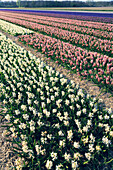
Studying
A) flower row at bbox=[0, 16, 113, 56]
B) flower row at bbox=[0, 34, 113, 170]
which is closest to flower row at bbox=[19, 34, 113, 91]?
flower row at bbox=[0, 16, 113, 56]

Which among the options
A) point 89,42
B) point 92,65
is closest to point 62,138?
point 92,65

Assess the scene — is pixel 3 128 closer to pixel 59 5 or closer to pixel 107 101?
pixel 107 101

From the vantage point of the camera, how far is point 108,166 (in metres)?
3.41

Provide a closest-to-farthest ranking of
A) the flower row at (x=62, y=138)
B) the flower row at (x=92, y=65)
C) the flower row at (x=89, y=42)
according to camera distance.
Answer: the flower row at (x=62, y=138)
the flower row at (x=92, y=65)
the flower row at (x=89, y=42)

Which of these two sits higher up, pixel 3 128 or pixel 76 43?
pixel 76 43

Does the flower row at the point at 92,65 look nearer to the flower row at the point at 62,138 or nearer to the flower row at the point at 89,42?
the flower row at the point at 89,42

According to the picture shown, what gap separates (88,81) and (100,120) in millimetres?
3224

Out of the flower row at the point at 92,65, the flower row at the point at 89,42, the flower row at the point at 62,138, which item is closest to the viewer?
the flower row at the point at 62,138

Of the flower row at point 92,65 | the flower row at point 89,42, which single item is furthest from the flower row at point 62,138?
the flower row at point 89,42

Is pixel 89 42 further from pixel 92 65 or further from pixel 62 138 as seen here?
pixel 62 138

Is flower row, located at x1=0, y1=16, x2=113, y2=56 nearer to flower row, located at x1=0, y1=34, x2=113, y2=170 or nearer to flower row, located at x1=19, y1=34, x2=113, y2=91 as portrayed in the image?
flower row, located at x1=19, y1=34, x2=113, y2=91

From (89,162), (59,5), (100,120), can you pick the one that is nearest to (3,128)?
(89,162)

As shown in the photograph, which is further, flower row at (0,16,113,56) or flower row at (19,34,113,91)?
flower row at (0,16,113,56)

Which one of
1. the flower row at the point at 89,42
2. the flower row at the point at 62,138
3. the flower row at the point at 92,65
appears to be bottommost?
the flower row at the point at 62,138
